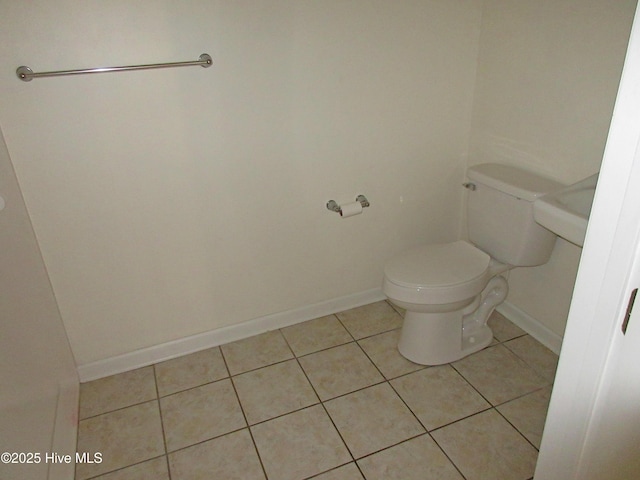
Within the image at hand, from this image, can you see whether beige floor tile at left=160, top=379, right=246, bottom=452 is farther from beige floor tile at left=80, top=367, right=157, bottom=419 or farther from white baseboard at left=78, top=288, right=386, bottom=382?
white baseboard at left=78, top=288, right=386, bottom=382

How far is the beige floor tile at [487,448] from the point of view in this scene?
1688 mm

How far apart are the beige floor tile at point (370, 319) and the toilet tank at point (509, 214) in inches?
22.4

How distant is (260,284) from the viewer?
233 centimetres

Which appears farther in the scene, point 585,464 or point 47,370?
point 47,370

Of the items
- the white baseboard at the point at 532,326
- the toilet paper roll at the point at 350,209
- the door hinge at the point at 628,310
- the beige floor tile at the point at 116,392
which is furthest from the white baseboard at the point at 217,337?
the door hinge at the point at 628,310

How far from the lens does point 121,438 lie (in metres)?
1.89

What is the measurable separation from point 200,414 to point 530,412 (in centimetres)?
130

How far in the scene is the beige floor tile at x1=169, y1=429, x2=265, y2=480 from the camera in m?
1.73

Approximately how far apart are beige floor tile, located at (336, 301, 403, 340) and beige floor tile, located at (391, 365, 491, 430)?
0.35 metres

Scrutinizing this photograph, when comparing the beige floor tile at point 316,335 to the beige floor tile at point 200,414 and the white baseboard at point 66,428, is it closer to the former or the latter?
the beige floor tile at point 200,414

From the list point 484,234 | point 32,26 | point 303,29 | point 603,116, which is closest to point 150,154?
point 32,26

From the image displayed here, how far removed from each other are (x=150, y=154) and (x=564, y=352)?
5.16 ft

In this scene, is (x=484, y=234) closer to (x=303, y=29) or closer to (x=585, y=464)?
(x=303, y=29)

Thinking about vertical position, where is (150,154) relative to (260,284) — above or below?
above
